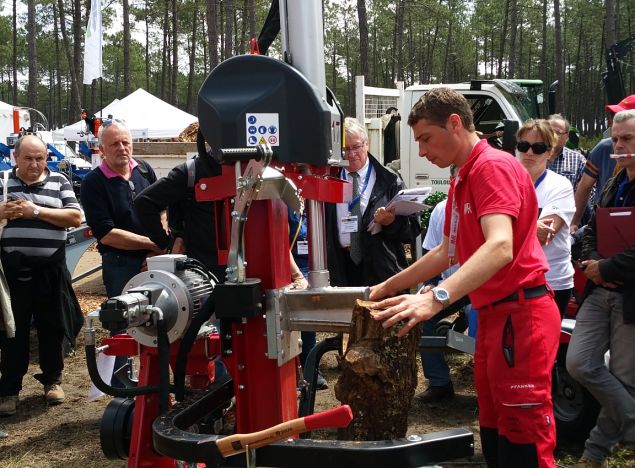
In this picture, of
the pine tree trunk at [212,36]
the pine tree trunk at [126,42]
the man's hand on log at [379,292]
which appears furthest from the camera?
the pine tree trunk at [126,42]

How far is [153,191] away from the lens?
414 centimetres

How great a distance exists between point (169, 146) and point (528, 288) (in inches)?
379

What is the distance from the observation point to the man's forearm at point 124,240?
5016 mm

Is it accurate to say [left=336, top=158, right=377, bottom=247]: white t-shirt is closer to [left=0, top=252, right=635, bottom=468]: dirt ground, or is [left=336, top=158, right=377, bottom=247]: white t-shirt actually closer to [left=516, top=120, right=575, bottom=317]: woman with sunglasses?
[left=516, top=120, right=575, bottom=317]: woman with sunglasses

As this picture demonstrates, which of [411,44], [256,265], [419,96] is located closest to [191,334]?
[256,265]

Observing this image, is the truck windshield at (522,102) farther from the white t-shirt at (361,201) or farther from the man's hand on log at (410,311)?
the man's hand on log at (410,311)

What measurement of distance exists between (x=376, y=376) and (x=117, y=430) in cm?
123

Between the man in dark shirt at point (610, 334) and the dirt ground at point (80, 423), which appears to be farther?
the dirt ground at point (80, 423)

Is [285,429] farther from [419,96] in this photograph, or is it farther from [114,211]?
[419,96]

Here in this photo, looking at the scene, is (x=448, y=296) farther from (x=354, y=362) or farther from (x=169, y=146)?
(x=169, y=146)

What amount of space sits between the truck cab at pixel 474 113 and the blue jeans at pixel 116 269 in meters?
6.02

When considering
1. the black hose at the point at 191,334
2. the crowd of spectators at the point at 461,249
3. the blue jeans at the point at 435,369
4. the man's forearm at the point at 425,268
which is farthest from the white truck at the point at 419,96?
the black hose at the point at 191,334

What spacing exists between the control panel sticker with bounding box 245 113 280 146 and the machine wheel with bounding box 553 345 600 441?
8.87ft

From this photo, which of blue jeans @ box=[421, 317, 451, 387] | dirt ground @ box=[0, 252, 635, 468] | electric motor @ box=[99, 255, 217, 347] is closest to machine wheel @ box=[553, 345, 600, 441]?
dirt ground @ box=[0, 252, 635, 468]
